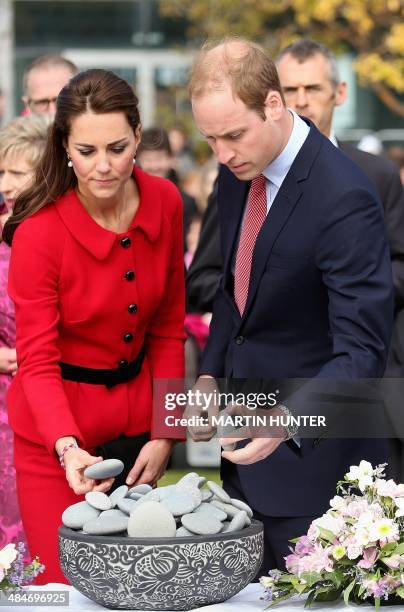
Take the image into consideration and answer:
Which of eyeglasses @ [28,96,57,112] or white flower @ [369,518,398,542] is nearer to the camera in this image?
white flower @ [369,518,398,542]

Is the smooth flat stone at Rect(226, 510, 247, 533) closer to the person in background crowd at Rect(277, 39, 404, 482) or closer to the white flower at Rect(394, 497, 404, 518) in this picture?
the white flower at Rect(394, 497, 404, 518)

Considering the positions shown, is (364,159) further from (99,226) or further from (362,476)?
(362,476)

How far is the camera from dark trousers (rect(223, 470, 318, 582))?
3346 mm

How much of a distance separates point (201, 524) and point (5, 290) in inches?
67.9

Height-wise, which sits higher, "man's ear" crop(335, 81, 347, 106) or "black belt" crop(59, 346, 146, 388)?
"man's ear" crop(335, 81, 347, 106)

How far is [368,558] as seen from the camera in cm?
264

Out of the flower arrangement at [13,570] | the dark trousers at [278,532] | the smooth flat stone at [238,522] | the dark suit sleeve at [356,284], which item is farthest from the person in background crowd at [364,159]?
the flower arrangement at [13,570]

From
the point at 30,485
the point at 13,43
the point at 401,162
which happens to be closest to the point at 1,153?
the point at 30,485

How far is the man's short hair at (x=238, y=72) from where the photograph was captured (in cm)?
300

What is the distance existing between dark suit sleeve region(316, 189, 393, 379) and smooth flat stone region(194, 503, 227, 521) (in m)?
0.43

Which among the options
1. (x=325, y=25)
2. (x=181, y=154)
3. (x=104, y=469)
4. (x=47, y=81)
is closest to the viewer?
(x=104, y=469)

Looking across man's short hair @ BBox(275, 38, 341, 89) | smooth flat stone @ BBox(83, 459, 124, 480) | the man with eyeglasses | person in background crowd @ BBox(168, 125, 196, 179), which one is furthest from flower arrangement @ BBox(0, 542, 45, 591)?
person in background crowd @ BBox(168, 125, 196, 179)

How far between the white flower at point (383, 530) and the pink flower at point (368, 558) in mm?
28

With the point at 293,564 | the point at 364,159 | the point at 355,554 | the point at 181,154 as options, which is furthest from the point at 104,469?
the point at 181,154
